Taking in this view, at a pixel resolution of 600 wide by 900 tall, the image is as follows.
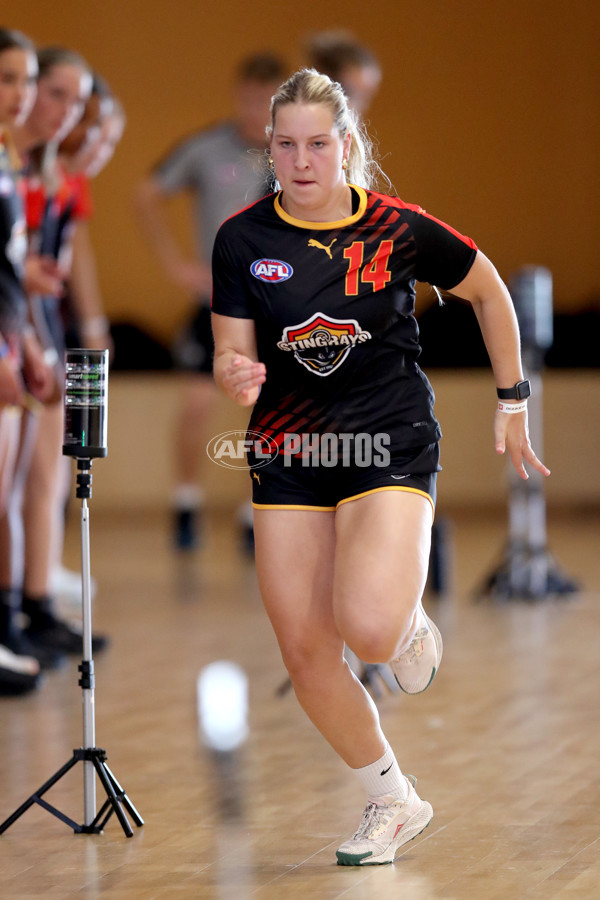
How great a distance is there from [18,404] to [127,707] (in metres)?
0.94

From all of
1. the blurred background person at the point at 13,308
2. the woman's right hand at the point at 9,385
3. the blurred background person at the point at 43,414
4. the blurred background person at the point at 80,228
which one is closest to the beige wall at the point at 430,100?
the blurred background person at the point at 80,228

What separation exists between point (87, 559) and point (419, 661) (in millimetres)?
710

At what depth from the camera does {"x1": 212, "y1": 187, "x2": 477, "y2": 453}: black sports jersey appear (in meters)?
2.44

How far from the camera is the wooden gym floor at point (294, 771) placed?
7.84 ft

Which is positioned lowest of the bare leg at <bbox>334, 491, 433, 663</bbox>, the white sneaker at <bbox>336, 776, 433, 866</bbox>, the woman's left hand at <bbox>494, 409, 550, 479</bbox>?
A: the white sneaker at <bbox>336, 776, 433, 866</bbox>

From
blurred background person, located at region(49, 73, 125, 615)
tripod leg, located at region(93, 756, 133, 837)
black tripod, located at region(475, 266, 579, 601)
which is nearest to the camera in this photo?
tripod leg, located at region(93, 756, 133, 837)

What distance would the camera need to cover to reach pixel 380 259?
2.48 metres

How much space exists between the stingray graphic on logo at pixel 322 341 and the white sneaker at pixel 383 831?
85cm

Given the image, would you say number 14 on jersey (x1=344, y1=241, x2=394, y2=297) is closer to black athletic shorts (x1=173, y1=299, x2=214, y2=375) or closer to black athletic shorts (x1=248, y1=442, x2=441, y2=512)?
black athletic shorts (x1=248, y1=442, x2=441, y2=512)

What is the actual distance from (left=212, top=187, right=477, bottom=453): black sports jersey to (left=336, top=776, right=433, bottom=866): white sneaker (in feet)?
2.31

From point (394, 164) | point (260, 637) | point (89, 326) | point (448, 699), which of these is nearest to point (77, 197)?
point (89, 326)

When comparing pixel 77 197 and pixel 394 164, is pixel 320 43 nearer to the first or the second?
pixel 77 197

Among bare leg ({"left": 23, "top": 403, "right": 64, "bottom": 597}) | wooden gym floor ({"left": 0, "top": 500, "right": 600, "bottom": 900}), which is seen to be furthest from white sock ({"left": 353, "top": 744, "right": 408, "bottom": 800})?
bare leg ({"left": 23, "top": 403, "right": 64, "bottom": 597})

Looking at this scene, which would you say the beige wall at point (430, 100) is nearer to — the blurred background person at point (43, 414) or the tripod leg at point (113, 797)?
the blurred background person at point (43, 414)
